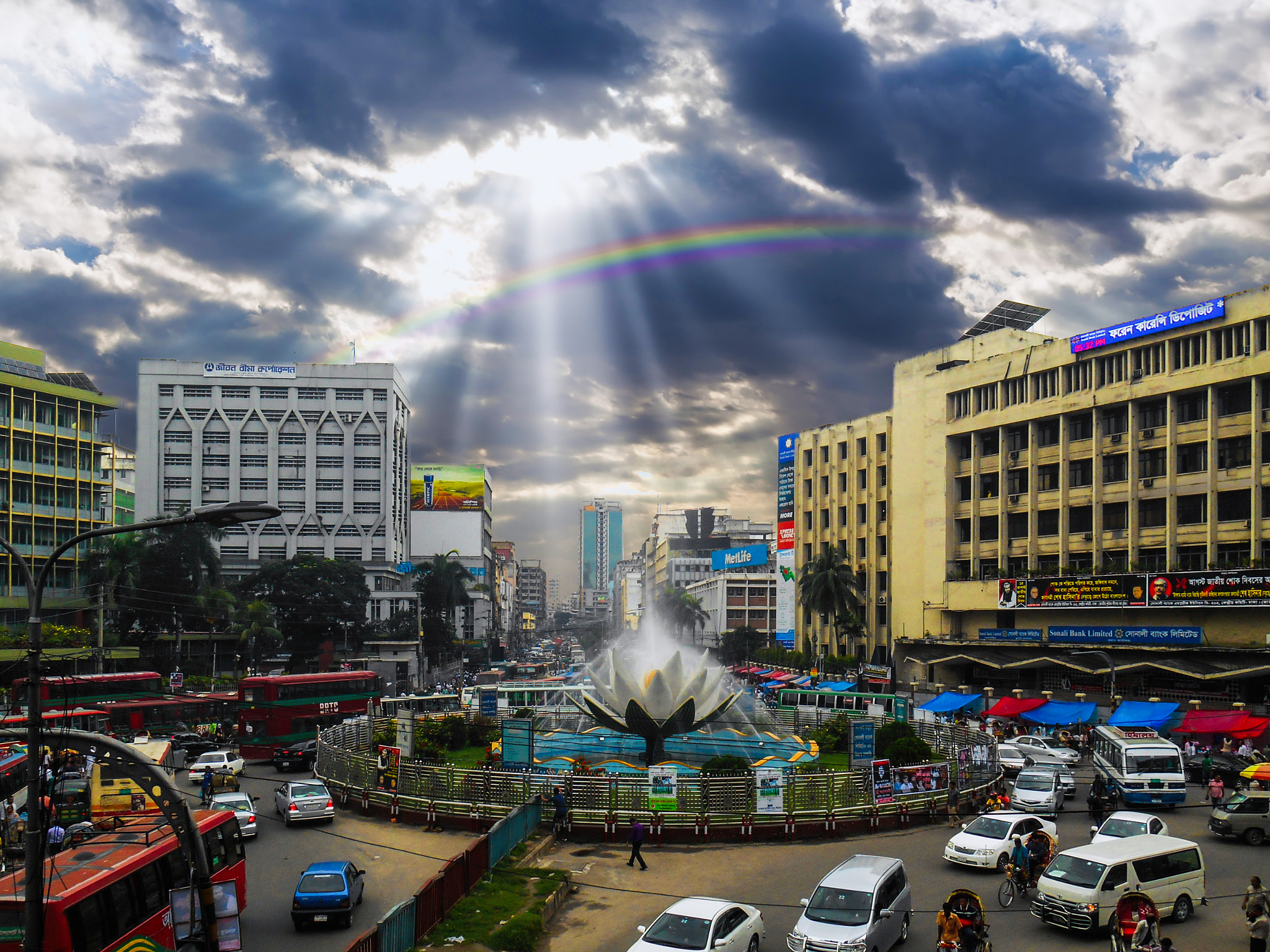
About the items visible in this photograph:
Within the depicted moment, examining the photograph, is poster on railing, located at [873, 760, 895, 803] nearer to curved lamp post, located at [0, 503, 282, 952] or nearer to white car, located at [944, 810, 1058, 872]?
white car, located at [944, 810, 1058, 872]

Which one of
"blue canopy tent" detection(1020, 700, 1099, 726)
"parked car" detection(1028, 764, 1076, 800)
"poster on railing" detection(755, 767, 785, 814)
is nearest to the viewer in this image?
"poster on railing" detection(755, 767, 785, 814)

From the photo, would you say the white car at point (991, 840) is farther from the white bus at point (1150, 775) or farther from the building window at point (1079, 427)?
the building window at point (1079, 427)

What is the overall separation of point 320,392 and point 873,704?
4263 inches

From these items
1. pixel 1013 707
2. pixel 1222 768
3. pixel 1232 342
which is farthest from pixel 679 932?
pixel 1232 342

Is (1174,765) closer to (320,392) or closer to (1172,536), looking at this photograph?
(1172,536)

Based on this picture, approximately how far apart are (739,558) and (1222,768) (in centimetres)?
11317

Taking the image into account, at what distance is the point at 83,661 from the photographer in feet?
253

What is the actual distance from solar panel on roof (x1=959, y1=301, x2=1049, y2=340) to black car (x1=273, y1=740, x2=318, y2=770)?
62.9m

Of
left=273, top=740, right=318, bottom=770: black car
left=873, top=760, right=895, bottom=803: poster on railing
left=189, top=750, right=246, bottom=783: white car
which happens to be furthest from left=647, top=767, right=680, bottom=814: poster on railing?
left=273, top=740, right=318, bottom=770: black car

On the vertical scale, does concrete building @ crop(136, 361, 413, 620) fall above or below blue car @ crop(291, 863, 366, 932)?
above

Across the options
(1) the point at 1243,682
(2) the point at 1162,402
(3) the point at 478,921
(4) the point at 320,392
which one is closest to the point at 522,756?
(3) the point at 478,921

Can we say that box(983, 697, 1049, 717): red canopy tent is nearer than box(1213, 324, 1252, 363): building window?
Yes

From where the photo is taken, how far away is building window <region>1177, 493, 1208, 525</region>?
57812 mm

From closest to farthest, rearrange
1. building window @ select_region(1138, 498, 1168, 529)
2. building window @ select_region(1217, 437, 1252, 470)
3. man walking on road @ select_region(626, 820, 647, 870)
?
1. man walking on road @ select_region(626, 820, 647, 870)
2. building window @ select_region(1217, 437, 1252, 470)
3. building window @ select_region(1138, 498, 1168, 529)
